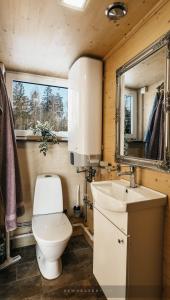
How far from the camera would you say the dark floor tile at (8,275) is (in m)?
1.53

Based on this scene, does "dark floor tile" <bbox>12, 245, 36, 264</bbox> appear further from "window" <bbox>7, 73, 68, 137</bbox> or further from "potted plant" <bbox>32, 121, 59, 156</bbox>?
"window" <bbox>7, 73, 68, 137</bbox>

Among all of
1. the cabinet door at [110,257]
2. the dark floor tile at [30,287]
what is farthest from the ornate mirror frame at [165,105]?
the dark floor tile at [30,287]

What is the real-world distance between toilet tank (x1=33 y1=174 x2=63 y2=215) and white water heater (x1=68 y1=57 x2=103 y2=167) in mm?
428

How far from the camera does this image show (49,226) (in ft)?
5.41

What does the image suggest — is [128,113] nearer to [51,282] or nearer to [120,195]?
[120,195]

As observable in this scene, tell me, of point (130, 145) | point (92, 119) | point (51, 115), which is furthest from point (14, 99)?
point (130, 145)

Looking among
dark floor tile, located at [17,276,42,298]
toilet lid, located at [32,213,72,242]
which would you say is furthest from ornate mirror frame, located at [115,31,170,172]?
dark floor tile, located at [17,276,42,298]

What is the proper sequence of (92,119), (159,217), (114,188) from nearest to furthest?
(159,217)
(114,188)
(92,119)

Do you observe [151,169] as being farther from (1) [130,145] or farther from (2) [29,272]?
(2) [29,272]

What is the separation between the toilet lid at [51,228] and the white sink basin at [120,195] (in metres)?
0.51

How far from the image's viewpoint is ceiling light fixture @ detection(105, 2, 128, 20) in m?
1.11

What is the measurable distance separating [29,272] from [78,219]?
826 mm

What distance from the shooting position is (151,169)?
1201 mm

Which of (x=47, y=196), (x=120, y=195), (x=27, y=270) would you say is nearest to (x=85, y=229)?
(x=47, y=196)
